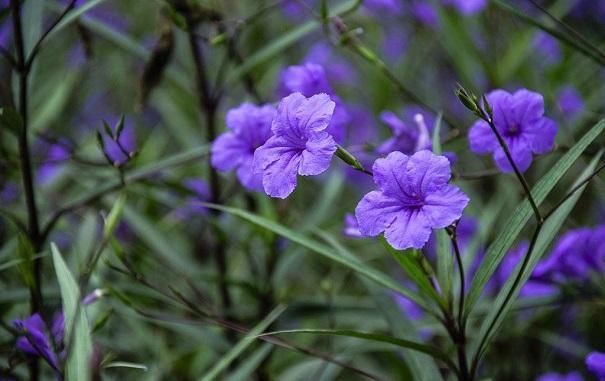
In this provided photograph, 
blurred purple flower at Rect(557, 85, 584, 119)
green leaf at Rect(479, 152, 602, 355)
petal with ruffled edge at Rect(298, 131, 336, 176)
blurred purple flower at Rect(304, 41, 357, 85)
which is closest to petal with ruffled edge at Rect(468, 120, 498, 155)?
green leaf at Rect(479, 152, 602, 355)

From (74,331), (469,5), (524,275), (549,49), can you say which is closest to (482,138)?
(524,275)

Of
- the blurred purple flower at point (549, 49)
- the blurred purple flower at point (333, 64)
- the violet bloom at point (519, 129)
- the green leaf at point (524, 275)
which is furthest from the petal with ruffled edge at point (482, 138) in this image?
the blurred purple flower at point (333, 64)

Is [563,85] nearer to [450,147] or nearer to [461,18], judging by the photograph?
[461,18]

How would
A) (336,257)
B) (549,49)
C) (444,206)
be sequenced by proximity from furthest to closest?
Result: (549,49) → (336,257) → (444,206)

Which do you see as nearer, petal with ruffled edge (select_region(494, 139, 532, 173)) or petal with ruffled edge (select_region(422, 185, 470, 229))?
petal with ruffled edge (select_region(422, 185, 470, 229))

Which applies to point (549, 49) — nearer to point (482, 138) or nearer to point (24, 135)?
point (482, 138)

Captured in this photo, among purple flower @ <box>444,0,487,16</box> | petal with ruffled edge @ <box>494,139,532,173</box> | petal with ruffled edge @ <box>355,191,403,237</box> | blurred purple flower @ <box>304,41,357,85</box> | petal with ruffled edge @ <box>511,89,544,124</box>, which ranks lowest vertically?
blurred purple flower @ <box>304,41,357,85</box>

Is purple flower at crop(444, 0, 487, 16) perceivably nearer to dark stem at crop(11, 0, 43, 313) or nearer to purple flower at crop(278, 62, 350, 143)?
purple flower at crop(278, 62, 350, 143)
